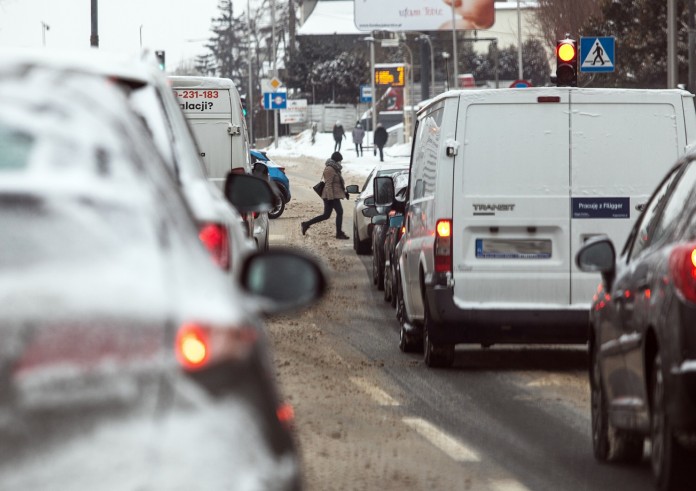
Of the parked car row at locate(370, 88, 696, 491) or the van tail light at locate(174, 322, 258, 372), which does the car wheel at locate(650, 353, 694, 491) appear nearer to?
the van tail light at locate(174, 322, 258, 372)

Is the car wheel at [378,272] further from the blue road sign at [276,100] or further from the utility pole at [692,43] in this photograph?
the blue road sign at [276,100]

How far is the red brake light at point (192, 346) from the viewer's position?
318cm

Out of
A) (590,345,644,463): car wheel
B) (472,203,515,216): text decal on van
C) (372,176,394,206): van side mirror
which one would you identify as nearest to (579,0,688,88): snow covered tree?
(372,176,394,206): van side mirror

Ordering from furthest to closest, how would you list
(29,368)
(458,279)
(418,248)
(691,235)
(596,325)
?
1. (418,248)
2. (458,279)
3. (596,325)
4. (691,235)
5. (29,368)

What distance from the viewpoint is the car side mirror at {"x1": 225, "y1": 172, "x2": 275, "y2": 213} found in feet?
22.8

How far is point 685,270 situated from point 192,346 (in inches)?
149

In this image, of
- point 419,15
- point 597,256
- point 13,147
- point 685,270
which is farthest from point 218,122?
point 419,15

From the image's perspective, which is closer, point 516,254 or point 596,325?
Result: point 596,325

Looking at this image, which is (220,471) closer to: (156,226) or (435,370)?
(156,226)

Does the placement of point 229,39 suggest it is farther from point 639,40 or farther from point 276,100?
point 639,40

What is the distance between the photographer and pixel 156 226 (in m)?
3.39

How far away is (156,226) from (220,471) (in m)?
0.53

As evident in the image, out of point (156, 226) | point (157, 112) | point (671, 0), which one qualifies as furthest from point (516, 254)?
point (671, 0)

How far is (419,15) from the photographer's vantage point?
90.4 metres
